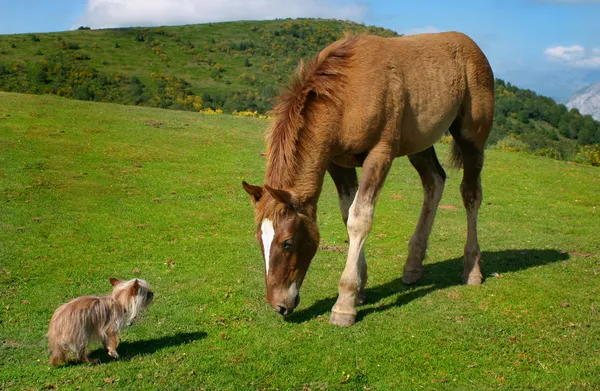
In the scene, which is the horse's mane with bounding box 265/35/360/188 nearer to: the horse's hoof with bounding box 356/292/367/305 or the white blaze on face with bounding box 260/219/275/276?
the white blaze on face with bounding box 260/219/275/276

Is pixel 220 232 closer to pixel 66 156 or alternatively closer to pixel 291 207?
pixel 291 207

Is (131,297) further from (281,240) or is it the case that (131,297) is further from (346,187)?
(346,187)

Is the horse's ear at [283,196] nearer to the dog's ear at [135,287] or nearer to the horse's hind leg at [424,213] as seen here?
the dog's ear at [135,287]

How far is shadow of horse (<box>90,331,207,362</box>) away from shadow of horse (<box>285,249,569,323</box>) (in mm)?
1206

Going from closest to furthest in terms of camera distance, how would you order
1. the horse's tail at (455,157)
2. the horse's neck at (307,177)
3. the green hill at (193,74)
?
the horse's neck at (307,177) → the horse's tail at (455,157) → the green hill at (193,74)

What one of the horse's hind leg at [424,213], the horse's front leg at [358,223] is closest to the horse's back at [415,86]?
the horse's front leg at [358,223]

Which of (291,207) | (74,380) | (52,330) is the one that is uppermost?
(291,207)

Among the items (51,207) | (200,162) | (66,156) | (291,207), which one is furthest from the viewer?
(200,162)

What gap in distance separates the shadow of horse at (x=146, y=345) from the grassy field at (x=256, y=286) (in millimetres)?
21

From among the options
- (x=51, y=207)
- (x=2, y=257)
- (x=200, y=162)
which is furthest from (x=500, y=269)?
(x=200, y=162)

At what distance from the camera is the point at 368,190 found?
21.6ft

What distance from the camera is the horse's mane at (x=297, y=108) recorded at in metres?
6.29

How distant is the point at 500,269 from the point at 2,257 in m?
7.79

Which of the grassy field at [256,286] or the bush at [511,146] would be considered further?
the bush at [511,146]
